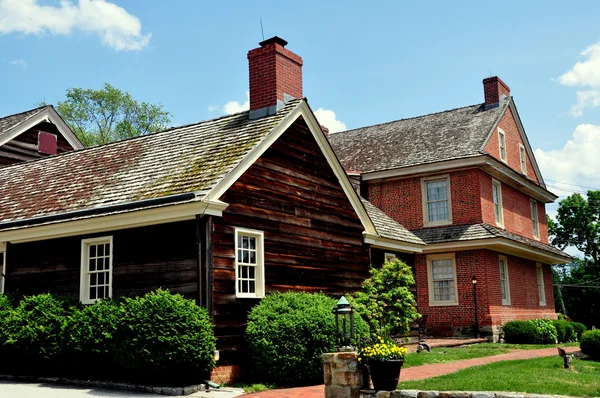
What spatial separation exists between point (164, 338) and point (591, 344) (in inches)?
435

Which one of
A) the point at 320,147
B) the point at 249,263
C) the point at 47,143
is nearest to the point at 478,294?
the point at 320,147

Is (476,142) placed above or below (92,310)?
above

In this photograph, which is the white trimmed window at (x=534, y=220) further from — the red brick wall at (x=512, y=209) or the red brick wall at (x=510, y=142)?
the red brick wall at (x=510, y=142)

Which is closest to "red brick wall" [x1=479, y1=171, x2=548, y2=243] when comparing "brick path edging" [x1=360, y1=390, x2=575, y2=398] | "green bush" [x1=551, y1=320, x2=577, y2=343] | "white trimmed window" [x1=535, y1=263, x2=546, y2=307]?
"white trimmed window" [x1=535, y1=263, x2=546, y2=307]

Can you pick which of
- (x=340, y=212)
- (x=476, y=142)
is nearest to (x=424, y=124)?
(x=476, y=142)

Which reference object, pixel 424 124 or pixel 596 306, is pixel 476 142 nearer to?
pixel 424 124

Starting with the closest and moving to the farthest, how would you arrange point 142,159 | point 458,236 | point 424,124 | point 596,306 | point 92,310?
point 92,310, point 142,159, point 458,236, point 424,124, point 596,306

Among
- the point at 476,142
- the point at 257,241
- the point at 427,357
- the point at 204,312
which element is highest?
the point at 476,142

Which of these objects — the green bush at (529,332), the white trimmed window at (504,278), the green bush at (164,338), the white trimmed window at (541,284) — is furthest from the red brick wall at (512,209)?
the green bush at (164,338)

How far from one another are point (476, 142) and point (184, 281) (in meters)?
17.7

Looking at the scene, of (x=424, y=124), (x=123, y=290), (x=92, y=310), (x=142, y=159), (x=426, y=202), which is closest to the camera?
(x=92, y=310)

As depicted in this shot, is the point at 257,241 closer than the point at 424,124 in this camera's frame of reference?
Yes

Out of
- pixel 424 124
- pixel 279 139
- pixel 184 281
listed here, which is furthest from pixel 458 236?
pixel 184 281

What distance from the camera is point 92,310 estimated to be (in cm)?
1315
